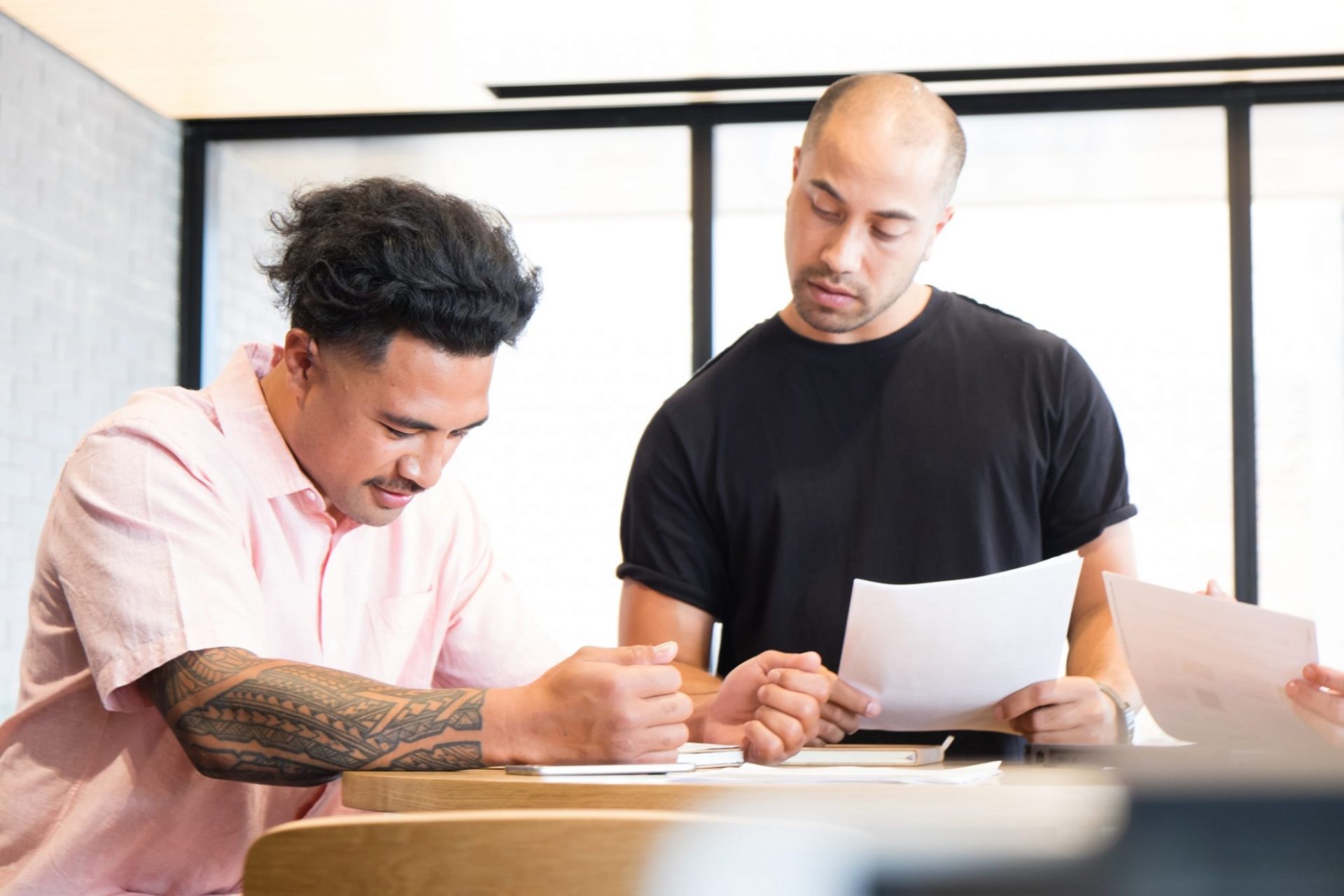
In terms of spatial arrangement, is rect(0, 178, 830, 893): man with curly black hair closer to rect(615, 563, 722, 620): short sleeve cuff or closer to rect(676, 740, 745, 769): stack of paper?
rect(676, 740, 745, 769): stack of paper

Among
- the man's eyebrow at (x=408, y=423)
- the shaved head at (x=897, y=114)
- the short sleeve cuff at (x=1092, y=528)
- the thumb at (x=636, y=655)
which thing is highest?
the shaved head at (x=897, y=114)

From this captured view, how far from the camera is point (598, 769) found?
47.3 inches

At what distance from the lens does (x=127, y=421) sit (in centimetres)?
143

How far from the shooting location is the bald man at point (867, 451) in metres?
1.92

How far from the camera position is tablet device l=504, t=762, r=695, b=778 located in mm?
1164

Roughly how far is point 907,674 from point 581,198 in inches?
133

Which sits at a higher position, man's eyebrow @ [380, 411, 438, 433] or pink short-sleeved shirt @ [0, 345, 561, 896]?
man's eyebrow @ [380, 411, 438, 433]

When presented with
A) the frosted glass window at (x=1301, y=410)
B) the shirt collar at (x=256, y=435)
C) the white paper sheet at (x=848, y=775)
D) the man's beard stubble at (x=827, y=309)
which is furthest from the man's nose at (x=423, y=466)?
the frosted glass window at (x=1301, y=410)

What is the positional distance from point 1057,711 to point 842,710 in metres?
0.23

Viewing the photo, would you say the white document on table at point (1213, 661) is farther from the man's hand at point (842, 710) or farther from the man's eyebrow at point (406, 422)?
the man's eyebrow at point (406, 422)

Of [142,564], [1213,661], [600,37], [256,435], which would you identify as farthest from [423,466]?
[600,37]

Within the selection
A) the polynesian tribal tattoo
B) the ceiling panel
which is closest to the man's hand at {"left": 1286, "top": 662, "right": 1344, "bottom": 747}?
the polynesian tribal tattoo

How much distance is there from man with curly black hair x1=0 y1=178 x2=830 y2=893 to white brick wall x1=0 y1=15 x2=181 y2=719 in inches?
93.3

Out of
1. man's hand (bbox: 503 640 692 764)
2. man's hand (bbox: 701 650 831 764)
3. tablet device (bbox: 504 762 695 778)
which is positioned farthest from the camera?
man's hand (bbox: 701 650 831 764)
